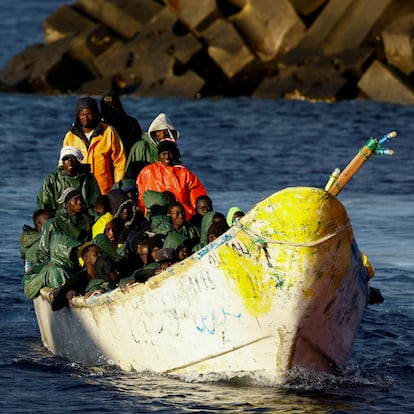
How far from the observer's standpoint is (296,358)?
12.9 m

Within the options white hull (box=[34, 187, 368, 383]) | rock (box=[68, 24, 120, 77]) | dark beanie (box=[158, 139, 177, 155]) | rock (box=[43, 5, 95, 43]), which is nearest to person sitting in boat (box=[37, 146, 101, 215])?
dark beanie (box=[158, 139, 177, 155])

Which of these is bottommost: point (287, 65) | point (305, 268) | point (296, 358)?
point (296, 358)

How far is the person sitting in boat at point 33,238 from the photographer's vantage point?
15665 mm

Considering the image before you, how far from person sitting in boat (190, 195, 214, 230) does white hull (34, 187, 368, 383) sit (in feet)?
6.65

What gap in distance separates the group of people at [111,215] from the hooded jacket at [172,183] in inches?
0.5

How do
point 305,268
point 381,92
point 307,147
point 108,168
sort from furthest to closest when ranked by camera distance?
1. point 381,92
2. point 307,147
3. point 108,168
4. point 305,268

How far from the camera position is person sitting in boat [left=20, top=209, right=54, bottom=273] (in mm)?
15665

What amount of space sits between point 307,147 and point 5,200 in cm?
911

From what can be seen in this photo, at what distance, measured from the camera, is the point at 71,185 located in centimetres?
1570

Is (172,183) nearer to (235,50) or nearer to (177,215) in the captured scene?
(177,215)

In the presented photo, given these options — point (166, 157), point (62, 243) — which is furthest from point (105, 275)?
point (166, 157)

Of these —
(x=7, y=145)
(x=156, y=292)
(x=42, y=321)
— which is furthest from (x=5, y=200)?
(x=156, y=292)

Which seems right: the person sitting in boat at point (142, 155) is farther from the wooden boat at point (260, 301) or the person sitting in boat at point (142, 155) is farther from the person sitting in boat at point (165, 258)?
the wooden boat at point (260, 301)

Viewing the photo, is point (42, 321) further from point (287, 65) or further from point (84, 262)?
point (287, 65)
